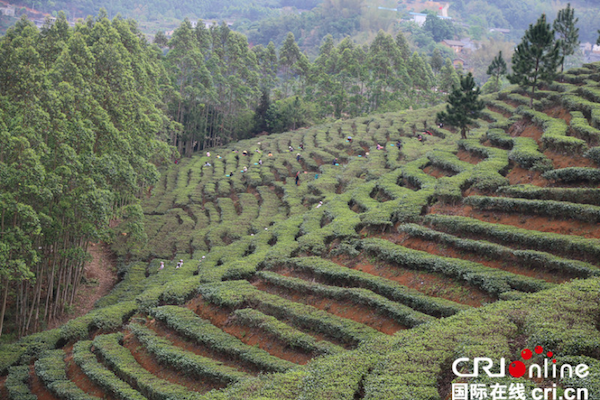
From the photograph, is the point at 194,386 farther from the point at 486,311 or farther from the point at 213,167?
the point at 213,167

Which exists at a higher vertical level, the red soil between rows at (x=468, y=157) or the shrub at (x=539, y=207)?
the red soil between rows at (x=468, y=157)

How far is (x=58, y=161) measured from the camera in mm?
18672

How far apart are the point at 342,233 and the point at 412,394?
388 inches

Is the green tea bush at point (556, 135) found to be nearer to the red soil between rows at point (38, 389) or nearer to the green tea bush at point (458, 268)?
the green tea bush at point (458, 268)

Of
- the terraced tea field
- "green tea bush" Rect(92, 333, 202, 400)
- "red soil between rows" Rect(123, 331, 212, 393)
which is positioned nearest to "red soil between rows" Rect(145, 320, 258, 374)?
the terraced tea field

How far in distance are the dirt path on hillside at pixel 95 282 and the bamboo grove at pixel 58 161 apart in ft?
1.80

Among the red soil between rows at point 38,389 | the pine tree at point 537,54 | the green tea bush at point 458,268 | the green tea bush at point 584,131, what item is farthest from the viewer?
the pine tree at point 537,54

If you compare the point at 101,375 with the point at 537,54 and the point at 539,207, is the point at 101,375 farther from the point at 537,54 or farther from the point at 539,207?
the point at 537,54

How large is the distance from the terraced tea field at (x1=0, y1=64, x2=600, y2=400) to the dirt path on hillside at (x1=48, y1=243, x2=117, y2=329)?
42.0 inches

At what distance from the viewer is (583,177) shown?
1623 cm

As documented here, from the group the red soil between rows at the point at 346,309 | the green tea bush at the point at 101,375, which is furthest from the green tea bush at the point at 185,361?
the red soil between rows at the point at 346,309

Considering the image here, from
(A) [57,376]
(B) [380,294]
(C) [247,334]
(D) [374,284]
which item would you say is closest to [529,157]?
(D) [374,284]

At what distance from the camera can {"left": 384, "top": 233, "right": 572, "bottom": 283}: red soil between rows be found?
13.3m

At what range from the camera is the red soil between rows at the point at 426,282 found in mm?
13570
